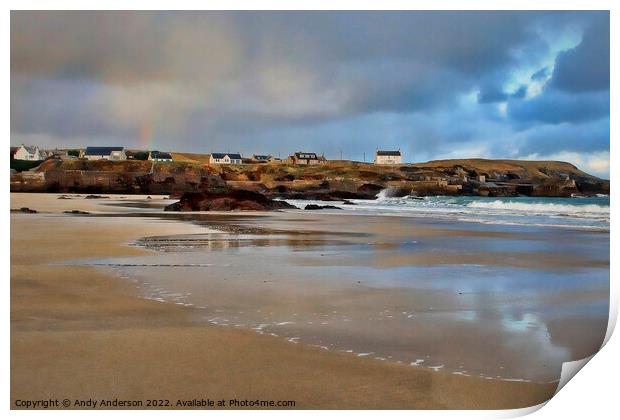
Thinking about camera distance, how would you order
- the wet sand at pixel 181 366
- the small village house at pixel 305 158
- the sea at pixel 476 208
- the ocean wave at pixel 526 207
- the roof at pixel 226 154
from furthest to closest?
1. the sea at pixel 476 208
2. the ocean wave at pixel 526 207
3. the small village house at pixel 305 158
4. the roof at pixel 226 154
5. the wet sand at pixel 181 366

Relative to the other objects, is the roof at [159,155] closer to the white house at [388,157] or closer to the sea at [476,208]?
the sea at [476,208]

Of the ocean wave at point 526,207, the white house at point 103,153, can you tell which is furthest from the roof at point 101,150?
the ocean wave at point 526,207

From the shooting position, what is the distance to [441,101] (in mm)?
4277

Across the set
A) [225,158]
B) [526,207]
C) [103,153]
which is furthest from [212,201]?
[526,207]

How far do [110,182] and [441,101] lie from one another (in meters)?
3.58

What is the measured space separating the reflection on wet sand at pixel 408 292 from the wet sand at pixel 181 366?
8cm

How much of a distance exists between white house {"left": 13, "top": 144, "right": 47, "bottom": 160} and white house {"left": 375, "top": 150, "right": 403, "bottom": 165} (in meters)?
3.03

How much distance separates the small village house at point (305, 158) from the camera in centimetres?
472

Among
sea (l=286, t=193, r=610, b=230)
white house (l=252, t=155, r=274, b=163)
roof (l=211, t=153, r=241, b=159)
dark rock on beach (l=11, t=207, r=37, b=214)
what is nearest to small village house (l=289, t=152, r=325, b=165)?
white house (l=252, t=155, r=274, b=163)

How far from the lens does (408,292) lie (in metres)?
2.87

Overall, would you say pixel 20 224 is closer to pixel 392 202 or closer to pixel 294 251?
pixel 294 251

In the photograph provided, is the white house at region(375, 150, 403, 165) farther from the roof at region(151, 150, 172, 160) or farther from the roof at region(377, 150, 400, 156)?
the roof at region(151, 150, 172, 160)

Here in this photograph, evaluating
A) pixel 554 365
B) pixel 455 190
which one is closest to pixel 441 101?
pixel 455 190

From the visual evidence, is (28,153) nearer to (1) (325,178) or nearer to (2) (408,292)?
(1) (325,178)
